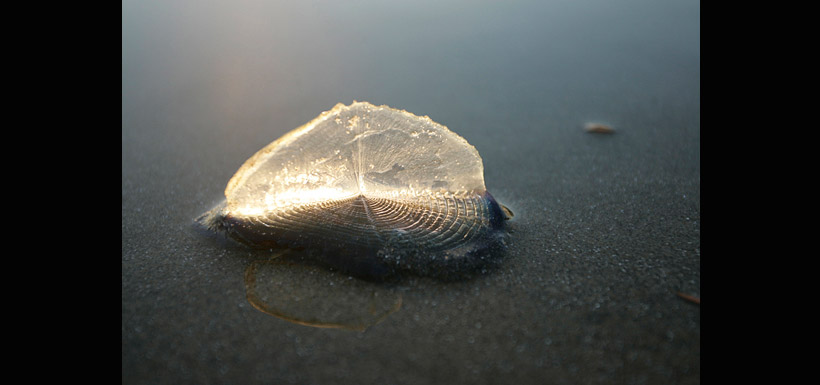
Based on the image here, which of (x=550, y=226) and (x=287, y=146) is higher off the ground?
(x=287, y=146)

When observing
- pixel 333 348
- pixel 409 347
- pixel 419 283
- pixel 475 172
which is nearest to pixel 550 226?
pixel 475 172

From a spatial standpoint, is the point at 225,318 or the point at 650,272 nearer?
the point at 225,318

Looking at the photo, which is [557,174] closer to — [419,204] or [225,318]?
[419,204]

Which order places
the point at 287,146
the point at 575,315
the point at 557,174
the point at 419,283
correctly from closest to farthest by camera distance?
the point at 575,315 < the point at 419,283 < the point at 287,146 < the point at 557,174

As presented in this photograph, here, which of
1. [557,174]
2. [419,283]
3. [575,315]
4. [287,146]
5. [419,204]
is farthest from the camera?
[557,174]

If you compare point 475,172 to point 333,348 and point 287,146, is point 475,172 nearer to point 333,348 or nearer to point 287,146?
point 287,146

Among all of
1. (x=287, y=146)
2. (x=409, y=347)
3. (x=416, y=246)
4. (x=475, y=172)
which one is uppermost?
(x=287, y=146)
